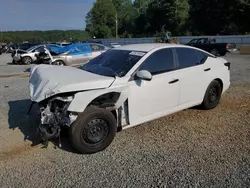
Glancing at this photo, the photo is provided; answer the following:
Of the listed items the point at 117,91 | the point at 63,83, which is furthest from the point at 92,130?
the point at 63,83

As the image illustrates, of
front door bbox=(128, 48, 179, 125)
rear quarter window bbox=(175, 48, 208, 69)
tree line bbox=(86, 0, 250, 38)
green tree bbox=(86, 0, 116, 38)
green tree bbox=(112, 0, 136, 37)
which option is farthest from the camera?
green tree bbox=(86, 0, 116, 38)

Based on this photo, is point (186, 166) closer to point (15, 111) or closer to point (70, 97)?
point (70, 97)

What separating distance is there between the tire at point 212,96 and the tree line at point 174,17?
42329 mm

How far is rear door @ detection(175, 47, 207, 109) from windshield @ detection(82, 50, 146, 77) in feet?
2.95

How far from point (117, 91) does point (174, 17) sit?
62.7 metres

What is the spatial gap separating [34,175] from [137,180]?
1.32 meters

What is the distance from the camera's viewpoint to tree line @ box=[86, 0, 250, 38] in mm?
46344

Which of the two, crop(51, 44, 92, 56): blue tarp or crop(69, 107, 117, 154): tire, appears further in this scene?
crop(51, 44, 92, 56): blue tarp

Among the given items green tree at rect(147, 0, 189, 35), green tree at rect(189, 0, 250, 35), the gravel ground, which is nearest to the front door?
the gravel ground

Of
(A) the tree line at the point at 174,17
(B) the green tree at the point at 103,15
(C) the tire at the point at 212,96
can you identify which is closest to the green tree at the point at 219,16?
(A) the tree line at the point at 174,17

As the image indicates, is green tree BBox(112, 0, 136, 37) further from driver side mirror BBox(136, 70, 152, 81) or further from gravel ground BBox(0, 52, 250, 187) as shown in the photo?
driver side mirror BBox(136, 70, 152, 81)

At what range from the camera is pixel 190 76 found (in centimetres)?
535

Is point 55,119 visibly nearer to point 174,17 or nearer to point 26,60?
point 26,60

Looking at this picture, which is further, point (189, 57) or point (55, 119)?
point (189, 57)
